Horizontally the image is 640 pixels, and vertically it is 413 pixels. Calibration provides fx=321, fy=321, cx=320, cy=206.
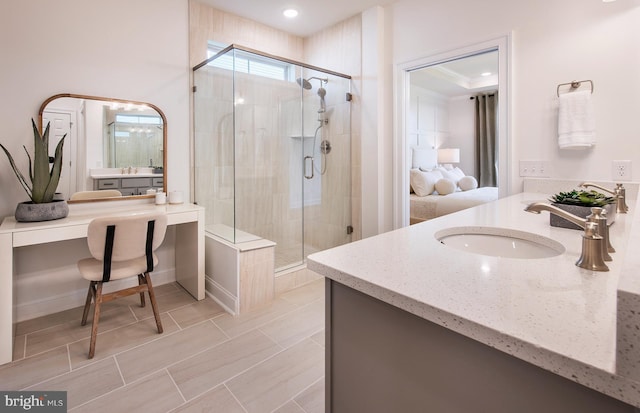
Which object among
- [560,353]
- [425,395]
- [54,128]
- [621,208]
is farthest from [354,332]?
[54,128]

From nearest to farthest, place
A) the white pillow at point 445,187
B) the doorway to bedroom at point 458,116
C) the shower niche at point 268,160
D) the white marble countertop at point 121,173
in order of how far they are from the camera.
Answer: the white marble countertop at point 121,173, the shower niche at point 268,160, the white pillow at point 445,187, the doorway to bedroom at point 458,116

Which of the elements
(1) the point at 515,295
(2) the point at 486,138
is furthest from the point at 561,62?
(2) the point at 486,138

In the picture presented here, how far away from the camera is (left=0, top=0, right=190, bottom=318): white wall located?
224 cm

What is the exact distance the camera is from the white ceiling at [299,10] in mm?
3019

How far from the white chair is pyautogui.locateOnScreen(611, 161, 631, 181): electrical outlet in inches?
115

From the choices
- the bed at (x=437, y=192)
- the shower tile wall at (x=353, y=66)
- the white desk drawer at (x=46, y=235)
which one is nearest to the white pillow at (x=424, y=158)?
the bed at (x=437, y=192)

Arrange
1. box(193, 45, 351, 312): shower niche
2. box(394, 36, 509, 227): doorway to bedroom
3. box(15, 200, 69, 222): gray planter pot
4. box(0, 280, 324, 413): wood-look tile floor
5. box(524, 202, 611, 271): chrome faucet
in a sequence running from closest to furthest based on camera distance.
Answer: box(524, 202, 611, 271): chrome faucet < box(0, 280, 324, 413): wood-look tile floor < box(15, 200, 69, 222): gray planter pot < box(193, 45, 351, 312): shower niche < box(394, 36, 509, 227): doorway to bedroom

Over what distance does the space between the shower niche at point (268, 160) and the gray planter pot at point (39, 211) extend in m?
1.06

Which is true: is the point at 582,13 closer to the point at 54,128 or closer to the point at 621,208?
the point at 621,208

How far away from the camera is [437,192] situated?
16.2 feet

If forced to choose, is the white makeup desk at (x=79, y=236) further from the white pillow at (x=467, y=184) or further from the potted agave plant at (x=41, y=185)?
the white pillow at (x=467, y=184)

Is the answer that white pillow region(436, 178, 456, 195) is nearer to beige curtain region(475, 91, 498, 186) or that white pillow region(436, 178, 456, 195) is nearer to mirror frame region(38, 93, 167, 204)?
beige curtain region(475, 91, 498, 186)

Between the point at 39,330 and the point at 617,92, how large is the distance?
13.4 feet

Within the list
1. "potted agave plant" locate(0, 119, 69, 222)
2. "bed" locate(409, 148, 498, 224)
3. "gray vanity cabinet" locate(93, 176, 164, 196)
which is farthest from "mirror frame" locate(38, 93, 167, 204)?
"bed" locate(409, 148, 498, 224)
